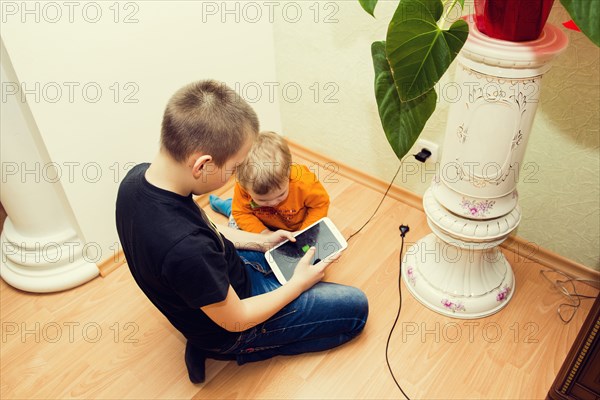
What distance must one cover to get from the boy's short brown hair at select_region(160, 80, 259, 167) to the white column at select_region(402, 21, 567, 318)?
51 centimetres

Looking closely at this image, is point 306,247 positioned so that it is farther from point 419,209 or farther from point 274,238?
point 419,209

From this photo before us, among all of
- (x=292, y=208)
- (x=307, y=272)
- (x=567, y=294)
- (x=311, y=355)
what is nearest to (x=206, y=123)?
(x=307, y=272)

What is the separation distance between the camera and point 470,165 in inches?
48.9

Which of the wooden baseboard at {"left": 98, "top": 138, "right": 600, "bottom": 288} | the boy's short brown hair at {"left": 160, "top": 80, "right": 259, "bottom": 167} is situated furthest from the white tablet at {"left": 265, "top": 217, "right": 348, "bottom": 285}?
the boy's short brown hair at {"left": 160, "top": 80, "right": 259, "bottom": 167}

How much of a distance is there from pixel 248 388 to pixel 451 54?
3.01ft

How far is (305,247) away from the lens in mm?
1435

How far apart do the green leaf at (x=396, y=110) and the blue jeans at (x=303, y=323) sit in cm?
44

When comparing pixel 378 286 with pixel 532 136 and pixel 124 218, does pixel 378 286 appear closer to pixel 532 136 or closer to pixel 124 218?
pixel 532 136

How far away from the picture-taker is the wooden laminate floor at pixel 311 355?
131 centimetres

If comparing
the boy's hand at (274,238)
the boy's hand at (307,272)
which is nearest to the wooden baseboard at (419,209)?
the boy's hand at (274,238)

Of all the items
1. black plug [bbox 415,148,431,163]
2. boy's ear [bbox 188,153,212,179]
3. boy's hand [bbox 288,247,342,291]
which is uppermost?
boy's ear [bbox 188,153,212,179]

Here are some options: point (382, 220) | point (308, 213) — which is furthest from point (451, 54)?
point (382, 220)

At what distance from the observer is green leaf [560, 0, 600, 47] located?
786 millimetres

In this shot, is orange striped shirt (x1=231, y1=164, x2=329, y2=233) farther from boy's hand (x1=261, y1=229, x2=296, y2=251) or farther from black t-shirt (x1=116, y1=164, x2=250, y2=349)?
black t-shirt (x1=116, y1=164, x2=250, y2=349)
